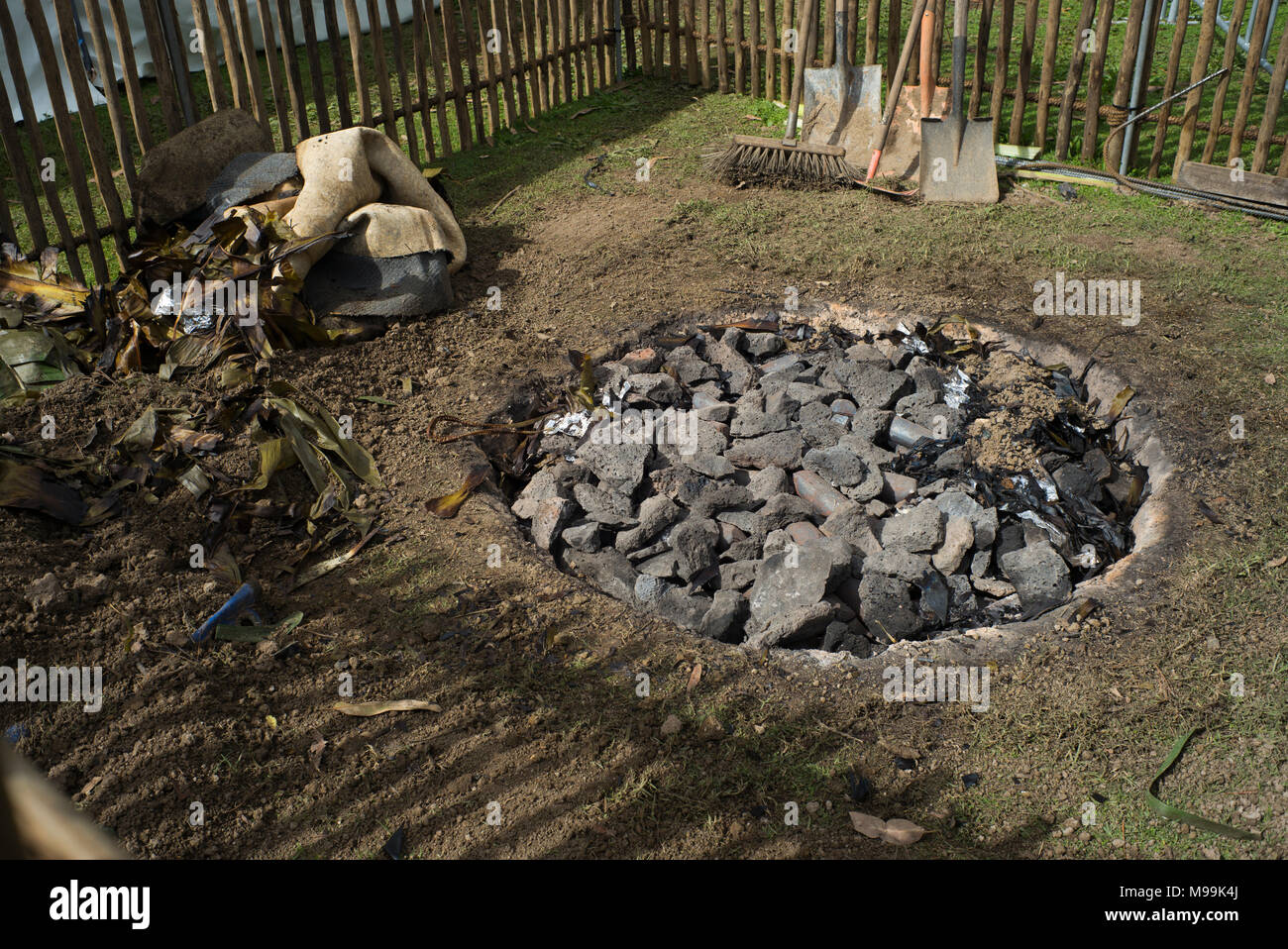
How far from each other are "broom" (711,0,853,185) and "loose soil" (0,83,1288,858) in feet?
9.74

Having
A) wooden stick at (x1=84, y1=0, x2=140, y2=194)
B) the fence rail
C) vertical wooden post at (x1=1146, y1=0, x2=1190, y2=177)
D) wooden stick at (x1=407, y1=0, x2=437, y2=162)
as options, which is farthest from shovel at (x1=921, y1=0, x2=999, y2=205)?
wooden stick at (x1=84, y1=0, x2=140, y2=194)

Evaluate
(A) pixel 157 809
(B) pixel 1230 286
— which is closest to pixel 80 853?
(A) pixel 157 809

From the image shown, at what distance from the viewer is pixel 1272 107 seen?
6539 mm

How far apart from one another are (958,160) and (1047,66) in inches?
44.0

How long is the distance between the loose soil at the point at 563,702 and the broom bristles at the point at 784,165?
2.94 metres

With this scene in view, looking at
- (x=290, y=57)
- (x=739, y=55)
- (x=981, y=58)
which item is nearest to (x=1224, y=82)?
(x=981, y=58)

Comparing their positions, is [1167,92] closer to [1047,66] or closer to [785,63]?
[1047,66]

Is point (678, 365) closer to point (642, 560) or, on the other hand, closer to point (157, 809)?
point (642, 560)

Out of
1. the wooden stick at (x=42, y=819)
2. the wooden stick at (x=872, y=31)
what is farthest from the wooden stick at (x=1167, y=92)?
the wooden stick at (x=42, y=819)

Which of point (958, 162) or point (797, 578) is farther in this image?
point (958, 162)

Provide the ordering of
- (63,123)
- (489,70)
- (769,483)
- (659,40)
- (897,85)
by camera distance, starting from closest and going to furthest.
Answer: (769,483)
(63,123)
(897,85)
(489,70)
(659,40)

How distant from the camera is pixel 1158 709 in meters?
3.33

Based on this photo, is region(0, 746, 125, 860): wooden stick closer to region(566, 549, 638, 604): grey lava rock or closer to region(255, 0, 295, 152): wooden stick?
region(566, 549, 638, 604): grey lava rock

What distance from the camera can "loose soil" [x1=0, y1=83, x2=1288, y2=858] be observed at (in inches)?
116
